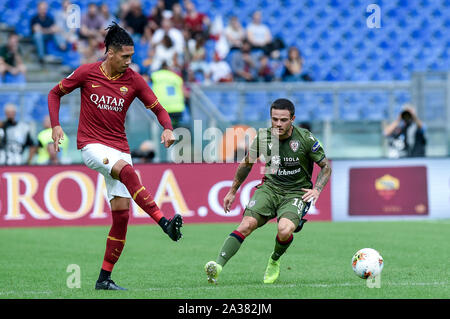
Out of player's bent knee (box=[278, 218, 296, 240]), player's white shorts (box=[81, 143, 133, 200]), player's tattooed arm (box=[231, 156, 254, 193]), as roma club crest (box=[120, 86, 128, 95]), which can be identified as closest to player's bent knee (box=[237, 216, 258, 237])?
player's bent knee (box=[278, 218, 296, 240])

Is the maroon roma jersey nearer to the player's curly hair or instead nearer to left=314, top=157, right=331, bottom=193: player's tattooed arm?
the player's curly hair

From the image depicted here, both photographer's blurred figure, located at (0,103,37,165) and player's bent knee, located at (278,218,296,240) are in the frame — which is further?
photographer's blurred figure, located at (0,103,37,165)

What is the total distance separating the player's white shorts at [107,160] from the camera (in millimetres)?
7777

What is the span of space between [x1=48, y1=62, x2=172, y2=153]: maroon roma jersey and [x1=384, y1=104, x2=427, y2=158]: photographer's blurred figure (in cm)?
1034

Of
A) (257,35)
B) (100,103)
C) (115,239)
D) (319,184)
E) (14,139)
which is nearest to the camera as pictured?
(100,103)

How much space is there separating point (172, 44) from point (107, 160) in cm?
1159

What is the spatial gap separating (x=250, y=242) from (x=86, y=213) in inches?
160

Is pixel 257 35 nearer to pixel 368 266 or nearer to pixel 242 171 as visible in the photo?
pixel 242 171

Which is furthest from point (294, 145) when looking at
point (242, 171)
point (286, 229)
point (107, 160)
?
point (107, 160)

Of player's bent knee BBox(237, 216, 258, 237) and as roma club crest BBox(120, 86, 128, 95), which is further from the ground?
as roma club crest BBox(120, 86, 128, 95)

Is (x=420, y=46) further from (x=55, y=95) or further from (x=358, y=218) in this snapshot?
(x=55, y=95)

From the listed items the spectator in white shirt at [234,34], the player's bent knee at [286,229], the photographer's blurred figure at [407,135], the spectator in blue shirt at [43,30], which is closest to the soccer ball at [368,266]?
the player's bent knee at [286,229]

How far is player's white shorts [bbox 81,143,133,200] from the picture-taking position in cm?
778

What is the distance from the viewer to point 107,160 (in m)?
7.77
